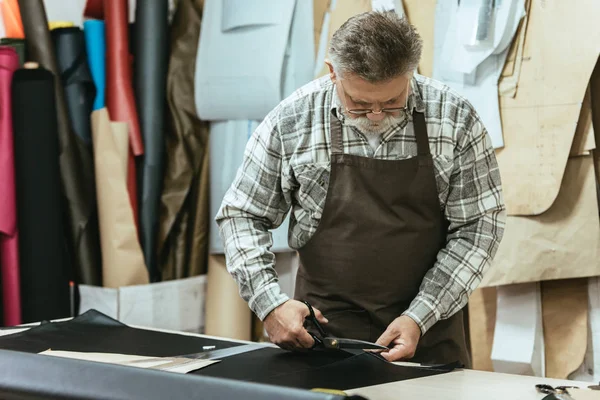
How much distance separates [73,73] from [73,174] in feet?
1.23

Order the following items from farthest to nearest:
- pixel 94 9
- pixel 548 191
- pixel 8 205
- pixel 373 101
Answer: pixel 94 9, pixel 8 205, pixel 548 191, pixel 373 101

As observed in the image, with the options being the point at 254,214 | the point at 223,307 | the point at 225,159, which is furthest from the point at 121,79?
the point at 254,214

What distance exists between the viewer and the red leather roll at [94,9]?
3256mm

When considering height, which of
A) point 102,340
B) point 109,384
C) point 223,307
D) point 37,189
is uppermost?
point 37,189

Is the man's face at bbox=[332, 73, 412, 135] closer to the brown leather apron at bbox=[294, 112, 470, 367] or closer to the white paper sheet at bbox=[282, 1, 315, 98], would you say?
the brown leather apron at bbox=[294, 112, 470, 367]

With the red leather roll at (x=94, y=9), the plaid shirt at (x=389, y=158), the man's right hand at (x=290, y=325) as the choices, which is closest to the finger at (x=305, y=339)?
the man's right hand at (x=290, y=325)

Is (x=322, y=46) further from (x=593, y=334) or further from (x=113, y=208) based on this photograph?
(x=593, y=334)

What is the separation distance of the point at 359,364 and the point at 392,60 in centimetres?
58

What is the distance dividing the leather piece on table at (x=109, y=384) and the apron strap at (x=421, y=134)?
88cm

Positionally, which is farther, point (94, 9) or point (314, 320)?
point (94, 9)

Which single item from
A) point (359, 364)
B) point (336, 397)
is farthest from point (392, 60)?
point (336, 397)

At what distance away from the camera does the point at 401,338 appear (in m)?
1.74

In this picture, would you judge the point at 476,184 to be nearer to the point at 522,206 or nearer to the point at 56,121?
the point at 522,206

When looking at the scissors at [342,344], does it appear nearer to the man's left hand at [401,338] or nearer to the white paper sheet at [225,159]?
the man's left hand at [401,338]
